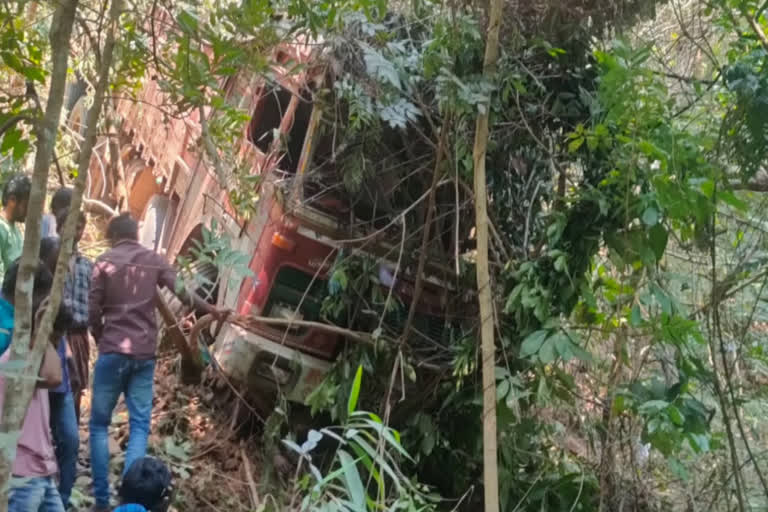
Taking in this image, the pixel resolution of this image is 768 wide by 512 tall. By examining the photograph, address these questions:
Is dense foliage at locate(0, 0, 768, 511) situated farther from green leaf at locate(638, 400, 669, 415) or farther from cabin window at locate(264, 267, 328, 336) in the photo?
cabin window at locate(264, 267, 328, 336)

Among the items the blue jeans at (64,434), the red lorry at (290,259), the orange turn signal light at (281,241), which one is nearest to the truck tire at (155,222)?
the red lorry at (290,259)

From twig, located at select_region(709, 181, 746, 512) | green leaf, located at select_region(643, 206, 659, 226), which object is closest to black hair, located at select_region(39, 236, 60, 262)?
green leaf, located at select_region(643, 206, 659, 226)

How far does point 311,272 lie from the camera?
17.5 feet

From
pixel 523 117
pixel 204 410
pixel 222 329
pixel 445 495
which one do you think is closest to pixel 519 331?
pixel 523 117

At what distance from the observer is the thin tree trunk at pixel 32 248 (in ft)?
7.70

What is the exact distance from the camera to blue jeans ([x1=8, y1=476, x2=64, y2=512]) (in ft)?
10.8

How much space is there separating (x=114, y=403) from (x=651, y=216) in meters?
2.98

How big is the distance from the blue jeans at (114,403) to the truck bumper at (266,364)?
659 mm

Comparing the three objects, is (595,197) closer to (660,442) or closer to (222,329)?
(660,442)

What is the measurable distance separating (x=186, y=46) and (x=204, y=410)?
333cm

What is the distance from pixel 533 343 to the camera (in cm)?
402

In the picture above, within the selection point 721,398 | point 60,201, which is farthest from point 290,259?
point 721,398

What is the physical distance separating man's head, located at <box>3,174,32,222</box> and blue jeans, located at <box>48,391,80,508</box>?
3.07ft

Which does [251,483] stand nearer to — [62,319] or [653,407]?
[62,319]
